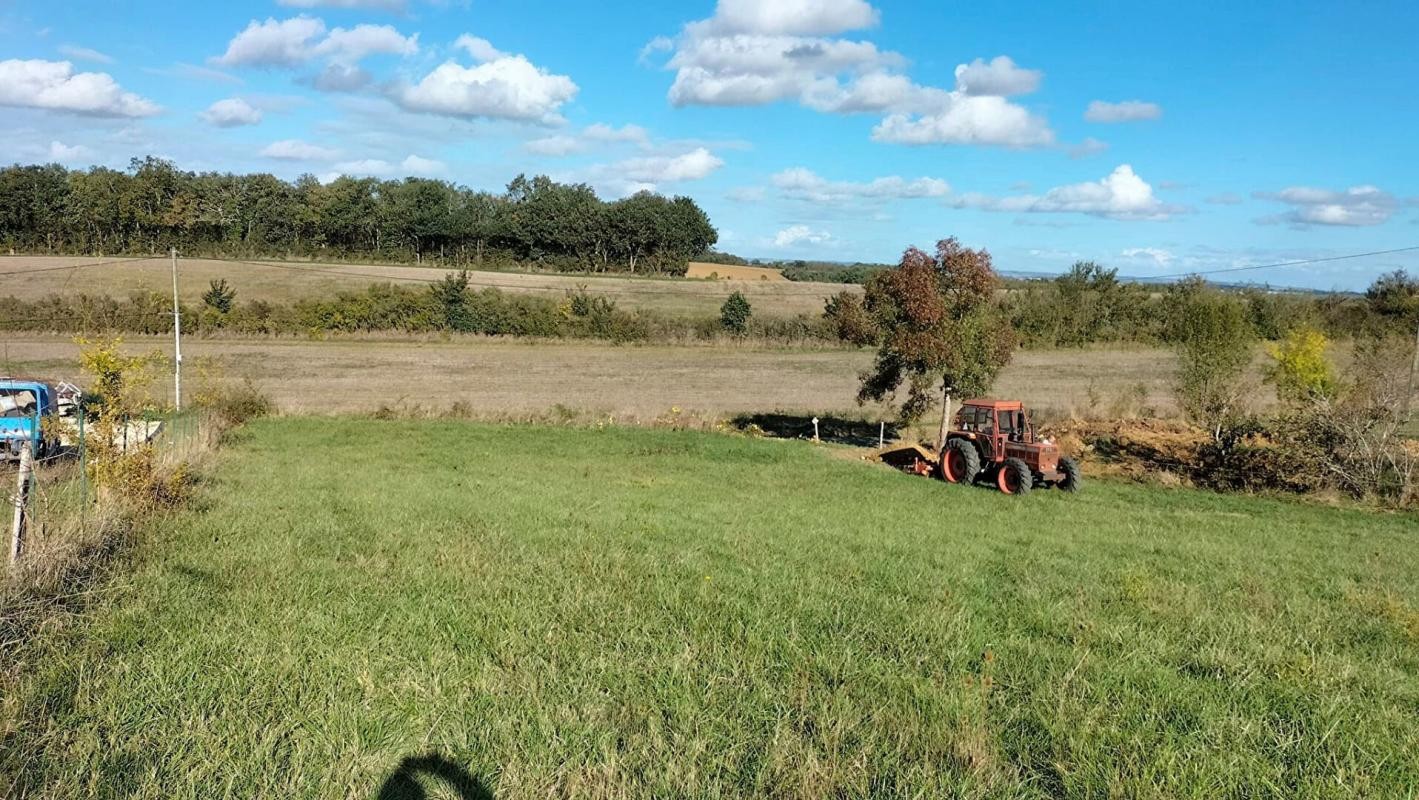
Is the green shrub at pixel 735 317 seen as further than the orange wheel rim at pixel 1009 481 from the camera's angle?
Yes

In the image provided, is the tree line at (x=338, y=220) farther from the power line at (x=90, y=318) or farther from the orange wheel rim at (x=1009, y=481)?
the orange wheel rim at (x=1009, y=481)

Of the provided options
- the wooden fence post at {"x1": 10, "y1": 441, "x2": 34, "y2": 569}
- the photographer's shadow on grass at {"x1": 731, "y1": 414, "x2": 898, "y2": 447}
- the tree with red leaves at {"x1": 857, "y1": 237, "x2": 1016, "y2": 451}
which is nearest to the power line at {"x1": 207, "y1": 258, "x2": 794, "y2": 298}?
the photographer's shadow on grass at {"x1": 731, "y1": 414, "x2": 898, "y2": 447}

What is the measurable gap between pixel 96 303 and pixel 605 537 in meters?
56.8

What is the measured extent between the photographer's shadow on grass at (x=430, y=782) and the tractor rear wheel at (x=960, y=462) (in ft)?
54.3

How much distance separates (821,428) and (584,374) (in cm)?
1733

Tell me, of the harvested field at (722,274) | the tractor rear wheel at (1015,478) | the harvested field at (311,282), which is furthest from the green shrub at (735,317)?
the tractor rear wheel at (1015,478)

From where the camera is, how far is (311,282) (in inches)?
2628

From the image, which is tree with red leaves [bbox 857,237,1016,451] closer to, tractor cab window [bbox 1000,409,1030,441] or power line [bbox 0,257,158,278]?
tractor cab window [bbox 1000,409,1030,441]

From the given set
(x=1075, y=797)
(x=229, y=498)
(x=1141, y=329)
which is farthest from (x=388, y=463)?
(x=1141, y=329)

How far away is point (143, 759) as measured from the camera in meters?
4.32

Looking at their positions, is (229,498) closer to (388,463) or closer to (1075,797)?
(388,463)

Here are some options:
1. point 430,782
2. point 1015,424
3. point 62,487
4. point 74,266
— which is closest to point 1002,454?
point 1015,424

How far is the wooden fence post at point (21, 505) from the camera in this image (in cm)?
658

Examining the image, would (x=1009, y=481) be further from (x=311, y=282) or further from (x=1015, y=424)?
(x=311, y=282)
